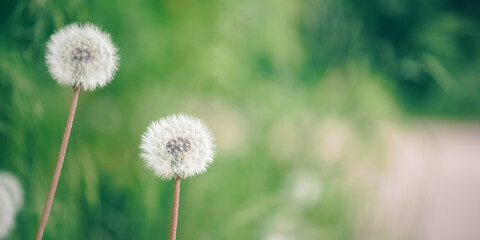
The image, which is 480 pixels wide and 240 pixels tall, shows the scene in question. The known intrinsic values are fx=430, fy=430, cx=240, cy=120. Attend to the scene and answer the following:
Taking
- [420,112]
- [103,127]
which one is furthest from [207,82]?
[420,112]

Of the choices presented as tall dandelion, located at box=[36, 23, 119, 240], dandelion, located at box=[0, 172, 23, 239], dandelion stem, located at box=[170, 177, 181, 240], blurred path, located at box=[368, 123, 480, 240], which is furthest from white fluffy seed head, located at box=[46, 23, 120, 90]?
blurred path, located at box=[368, 123, 480, 240]

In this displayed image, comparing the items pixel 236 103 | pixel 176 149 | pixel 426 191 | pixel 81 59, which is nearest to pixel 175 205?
pixel 176 149

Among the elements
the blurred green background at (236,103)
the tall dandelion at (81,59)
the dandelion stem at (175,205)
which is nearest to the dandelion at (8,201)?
the blurred green background at (236,103)

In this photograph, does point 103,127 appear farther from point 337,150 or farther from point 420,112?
point 420,112

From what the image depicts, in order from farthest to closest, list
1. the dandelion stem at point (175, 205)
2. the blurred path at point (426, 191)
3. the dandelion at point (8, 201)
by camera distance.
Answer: the blurred path at point (426, 191), the dandelion at point (8, 201), the dandelion stem at point (175, 205)

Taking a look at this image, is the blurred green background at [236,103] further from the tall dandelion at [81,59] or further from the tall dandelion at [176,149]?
the tall dandelion at [176,149]

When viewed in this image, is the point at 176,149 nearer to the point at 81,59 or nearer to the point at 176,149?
the point at 176,149
